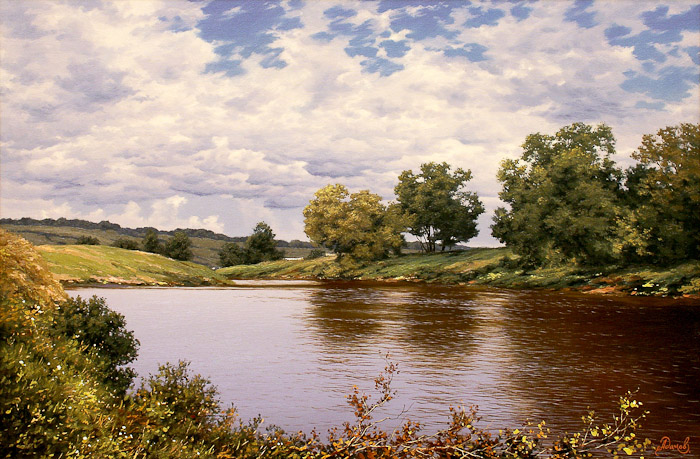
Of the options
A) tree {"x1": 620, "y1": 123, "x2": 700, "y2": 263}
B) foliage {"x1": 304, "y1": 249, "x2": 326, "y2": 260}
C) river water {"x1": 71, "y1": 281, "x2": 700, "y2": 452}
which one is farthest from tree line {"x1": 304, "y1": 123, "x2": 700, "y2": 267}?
foliage {"x1": 304, "y1": 249, "x2": 326, "y2": 260}

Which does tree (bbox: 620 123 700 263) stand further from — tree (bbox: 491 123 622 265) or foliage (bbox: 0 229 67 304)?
foliage (bbox: 0 229 67 304)

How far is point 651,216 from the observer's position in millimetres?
43406

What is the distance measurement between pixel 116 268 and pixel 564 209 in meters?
41.3

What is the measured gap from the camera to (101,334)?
9273mm

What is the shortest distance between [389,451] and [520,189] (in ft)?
192

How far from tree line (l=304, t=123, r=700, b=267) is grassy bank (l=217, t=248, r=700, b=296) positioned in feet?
5.41

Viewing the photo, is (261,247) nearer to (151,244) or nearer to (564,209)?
(151,244)

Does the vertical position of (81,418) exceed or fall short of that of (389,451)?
it exceeds it

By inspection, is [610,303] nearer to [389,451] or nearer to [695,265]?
[695,265]

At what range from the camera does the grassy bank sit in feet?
137

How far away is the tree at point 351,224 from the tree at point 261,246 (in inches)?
1404

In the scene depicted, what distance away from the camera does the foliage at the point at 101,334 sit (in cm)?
877

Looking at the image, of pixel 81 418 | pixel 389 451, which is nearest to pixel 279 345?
pixel 389 451

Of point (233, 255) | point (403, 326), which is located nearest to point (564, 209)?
point (403, 326)
